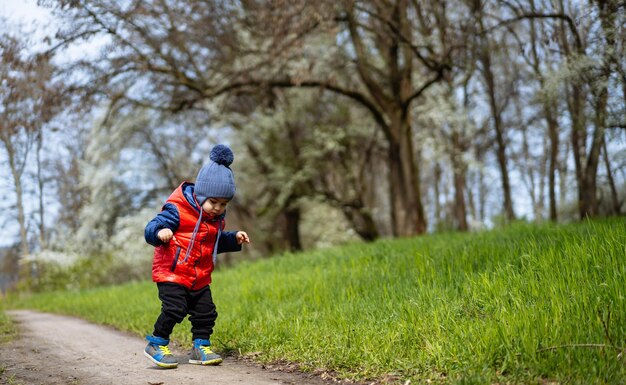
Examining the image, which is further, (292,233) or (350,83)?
(292,233)

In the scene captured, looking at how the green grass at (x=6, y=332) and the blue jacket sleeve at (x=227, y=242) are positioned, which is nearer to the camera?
the blue jacket sleeve at (x=227, y=242)

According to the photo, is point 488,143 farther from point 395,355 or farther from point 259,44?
point 395,355

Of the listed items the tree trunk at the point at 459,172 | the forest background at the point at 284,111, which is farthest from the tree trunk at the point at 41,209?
the tree trunk at the point at 459,172

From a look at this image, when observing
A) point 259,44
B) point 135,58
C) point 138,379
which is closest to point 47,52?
point 135,58

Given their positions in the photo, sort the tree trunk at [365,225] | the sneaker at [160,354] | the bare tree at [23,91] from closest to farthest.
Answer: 1. the sneaker at [160,354]
2. the bare tree at [23,91]
3. the tree trunk at [365,225]

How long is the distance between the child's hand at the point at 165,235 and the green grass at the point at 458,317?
1368mm

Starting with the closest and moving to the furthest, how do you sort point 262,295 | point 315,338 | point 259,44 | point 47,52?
1. point 315,338
2. point 262,295
3. point 47,52
4. point 259,44

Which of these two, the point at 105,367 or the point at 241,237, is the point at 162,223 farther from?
the point at 105,367

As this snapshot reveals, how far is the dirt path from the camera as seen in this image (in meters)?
3.95

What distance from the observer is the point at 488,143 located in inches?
942

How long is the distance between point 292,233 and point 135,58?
9273 mm

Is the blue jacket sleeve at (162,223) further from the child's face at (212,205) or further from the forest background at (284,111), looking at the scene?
the forest background at (284,111)

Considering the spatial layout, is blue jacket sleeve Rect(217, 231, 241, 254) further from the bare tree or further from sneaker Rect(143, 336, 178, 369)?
the bare tree

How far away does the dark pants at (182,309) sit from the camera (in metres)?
4.44
